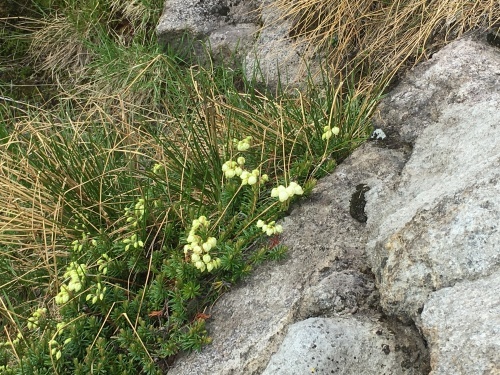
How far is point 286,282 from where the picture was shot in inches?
90.5

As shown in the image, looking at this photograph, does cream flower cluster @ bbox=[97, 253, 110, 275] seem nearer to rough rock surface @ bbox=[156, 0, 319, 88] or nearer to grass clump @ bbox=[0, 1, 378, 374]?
grass clump @ bbox=[0, 1, 378, 374]

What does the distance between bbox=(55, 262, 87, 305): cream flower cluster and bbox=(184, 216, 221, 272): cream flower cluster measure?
0.48 m

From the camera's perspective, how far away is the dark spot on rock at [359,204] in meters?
2.45

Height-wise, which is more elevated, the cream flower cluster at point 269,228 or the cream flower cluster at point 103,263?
the cream flower cluster at point 269,228

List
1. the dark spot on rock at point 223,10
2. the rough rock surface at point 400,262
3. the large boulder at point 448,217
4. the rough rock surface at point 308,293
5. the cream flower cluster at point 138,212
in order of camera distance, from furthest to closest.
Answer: the dark spot on rock at point 223,10
the cream flower cluster at point 138,212
the rough rock surface at point 308,293
the rough rock surface at point 400,262
the large boulder at point 448,217

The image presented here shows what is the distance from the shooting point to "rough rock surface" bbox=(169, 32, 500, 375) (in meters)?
1.76

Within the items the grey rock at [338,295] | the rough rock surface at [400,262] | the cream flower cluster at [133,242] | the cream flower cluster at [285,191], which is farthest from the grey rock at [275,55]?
the grey rock at [338,295]

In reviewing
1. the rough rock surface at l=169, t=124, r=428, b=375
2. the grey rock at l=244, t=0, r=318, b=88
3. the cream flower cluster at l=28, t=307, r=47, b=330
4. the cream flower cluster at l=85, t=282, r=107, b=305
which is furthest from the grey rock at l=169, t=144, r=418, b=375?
the grey rock at l=244, t=0, r=318, b=88

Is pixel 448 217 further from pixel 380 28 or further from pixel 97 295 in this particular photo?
pixel 380 28

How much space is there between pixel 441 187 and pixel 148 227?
51.7 inches

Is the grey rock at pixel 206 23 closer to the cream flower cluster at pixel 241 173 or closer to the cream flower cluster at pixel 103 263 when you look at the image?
the cream flower cluster at pixel 241 173

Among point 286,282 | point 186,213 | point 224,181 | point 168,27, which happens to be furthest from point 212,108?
point 168,27

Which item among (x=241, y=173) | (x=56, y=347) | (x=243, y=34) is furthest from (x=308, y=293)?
(x=243, y=34)

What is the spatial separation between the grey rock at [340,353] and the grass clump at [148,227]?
42 cm
